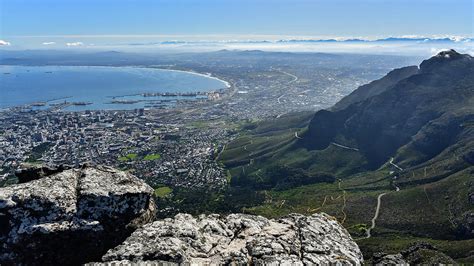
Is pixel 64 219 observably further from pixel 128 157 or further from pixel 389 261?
pixel 128 157

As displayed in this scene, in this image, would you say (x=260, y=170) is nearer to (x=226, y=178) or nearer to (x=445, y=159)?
→ (x=226, y=178)

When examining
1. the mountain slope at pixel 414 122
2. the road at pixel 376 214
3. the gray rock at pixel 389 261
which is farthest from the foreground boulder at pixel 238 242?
the mountain slope at pixel 414 122

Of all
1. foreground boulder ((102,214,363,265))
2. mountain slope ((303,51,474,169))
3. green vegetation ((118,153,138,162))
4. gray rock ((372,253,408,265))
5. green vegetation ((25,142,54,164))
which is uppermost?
foreground boulder ((102,214,363,265))

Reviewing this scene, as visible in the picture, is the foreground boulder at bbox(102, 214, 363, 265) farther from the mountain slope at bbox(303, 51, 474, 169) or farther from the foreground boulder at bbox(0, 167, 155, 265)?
the mountain slope at bbox(303, 51, 474, 169)

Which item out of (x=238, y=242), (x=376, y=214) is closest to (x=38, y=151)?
(x=376, y=214)

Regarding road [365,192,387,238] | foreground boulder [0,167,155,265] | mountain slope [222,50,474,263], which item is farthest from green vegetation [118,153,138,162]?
foreground boulder [0,167,155,265]

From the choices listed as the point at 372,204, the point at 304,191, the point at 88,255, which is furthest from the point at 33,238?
the point at 304,191
